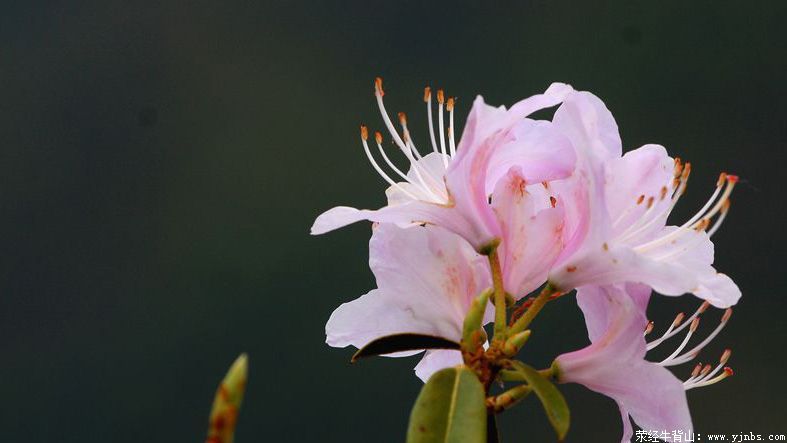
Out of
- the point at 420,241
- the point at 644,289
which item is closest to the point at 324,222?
the point at 420,241

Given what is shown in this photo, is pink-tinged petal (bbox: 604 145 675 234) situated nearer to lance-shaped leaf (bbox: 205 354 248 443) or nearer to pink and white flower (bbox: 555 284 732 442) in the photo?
pink and white flower (bbox: 555 284 732 442)

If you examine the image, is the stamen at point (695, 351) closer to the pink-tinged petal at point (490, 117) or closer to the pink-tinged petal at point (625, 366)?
the pink-tinged petal at point (625, 366)

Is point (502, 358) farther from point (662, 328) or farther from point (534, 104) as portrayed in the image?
point (662, 328)

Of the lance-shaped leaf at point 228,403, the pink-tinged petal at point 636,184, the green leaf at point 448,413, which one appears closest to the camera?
the lance-shaped leaf at point 228,403

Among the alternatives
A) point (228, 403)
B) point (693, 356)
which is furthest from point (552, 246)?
point (228, 403)

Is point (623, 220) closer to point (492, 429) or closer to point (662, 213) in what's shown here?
point (662, 213)

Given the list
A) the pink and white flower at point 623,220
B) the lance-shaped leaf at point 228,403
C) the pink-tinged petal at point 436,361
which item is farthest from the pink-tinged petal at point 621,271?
the lance-shaped leaf at point 228,403

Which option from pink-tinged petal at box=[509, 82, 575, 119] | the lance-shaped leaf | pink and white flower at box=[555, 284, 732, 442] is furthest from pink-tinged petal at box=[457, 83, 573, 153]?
the lance-shaped leaf
